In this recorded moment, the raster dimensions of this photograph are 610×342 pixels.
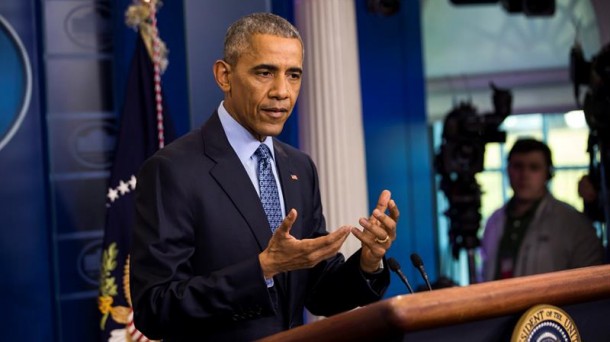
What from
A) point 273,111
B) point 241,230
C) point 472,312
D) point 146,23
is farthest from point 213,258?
point 146,23

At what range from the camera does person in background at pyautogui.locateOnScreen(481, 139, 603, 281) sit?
512 centimetres

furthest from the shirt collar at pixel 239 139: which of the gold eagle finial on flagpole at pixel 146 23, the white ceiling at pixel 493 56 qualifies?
the white ceiling at pixel 493 56

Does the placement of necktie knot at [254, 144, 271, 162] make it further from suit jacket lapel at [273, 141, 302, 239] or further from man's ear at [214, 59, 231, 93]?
man's ear at [214, 59, 231, 93]

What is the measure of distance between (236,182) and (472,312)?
747 mm

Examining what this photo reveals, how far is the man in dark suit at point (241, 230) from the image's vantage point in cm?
194

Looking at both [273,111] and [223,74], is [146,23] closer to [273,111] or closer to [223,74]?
[223,74]

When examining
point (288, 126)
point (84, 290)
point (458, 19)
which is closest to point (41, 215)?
point (84, 290)

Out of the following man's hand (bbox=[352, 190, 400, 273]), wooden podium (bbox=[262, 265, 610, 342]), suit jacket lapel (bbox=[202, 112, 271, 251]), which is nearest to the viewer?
wooden podium (bbox=[262, 265, 610, 342])

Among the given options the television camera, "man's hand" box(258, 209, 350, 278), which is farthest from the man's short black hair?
"man's hand" box(258, 209, 350, 278)

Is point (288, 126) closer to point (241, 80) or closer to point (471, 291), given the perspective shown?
point (241, 80)

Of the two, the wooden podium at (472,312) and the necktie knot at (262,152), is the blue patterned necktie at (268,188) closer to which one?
the necktie knot at (262,152)

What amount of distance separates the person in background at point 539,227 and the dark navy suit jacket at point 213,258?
310cm

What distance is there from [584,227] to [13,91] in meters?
2.84

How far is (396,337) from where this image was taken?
1431mm
